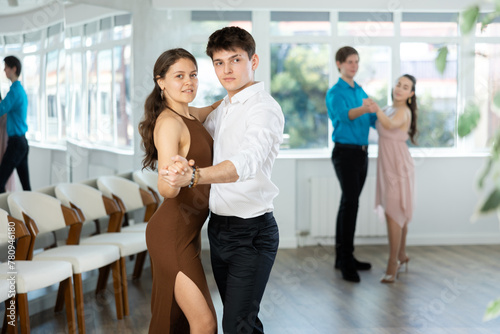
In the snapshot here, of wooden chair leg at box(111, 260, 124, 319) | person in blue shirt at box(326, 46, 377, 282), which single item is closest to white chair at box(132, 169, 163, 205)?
wooden chair leg at box(111, 260, 124, 319)

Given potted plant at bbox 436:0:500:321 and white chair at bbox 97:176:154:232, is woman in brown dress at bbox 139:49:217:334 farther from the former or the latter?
white chair at bbox 97:176:154:232

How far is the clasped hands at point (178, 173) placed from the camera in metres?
2.00

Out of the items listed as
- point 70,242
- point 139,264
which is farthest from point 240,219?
point 139,264

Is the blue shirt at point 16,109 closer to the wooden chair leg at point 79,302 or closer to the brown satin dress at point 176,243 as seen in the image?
the wooden chair leg at point 79,302

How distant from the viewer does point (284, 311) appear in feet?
14.4

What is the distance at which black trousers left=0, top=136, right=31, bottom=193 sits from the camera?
4.37 meters

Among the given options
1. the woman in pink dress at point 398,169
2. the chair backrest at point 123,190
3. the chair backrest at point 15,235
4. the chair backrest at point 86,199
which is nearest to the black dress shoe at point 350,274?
the woman in pink dress at point 398,169

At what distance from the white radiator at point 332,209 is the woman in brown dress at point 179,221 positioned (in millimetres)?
4173

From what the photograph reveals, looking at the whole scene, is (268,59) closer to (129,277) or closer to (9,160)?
(129,277)

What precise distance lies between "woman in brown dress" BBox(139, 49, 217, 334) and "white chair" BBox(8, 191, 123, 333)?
4.87ft

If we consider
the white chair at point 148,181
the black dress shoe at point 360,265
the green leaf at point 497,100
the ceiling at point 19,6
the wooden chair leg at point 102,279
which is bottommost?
the black dress shoe at point 360,265

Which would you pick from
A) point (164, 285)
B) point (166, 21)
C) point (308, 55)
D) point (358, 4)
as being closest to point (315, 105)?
point (308, 55)

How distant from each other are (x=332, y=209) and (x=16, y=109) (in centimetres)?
352

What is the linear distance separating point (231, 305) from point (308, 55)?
4.99 metres
